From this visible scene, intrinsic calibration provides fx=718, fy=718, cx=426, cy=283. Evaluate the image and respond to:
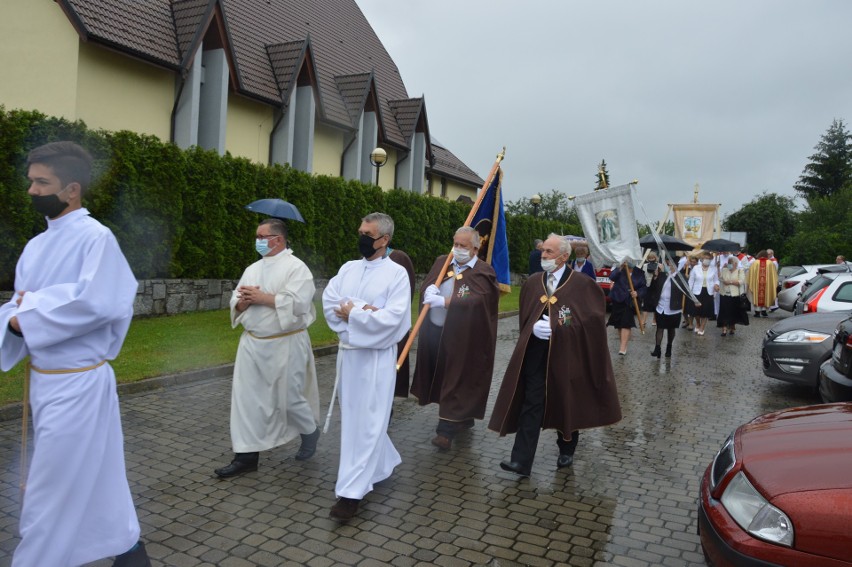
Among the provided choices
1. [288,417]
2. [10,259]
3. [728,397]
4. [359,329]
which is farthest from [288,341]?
[10,259]

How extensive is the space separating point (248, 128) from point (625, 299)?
1269 centimetres

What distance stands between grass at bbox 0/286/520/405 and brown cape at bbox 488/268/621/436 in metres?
4.74

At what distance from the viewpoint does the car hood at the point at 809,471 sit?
3.04 metres

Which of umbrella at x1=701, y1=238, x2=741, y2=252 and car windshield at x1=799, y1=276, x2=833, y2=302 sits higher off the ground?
umbrella at x1=701, y1=238, x2=741, y2=252

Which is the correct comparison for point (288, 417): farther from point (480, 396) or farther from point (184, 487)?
point (480, 396)

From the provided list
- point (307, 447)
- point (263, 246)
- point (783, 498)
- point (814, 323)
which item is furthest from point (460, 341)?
point (814, 323)

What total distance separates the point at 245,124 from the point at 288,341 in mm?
16202

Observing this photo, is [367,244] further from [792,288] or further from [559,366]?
[792,288]

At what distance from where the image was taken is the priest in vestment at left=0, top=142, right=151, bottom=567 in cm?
329

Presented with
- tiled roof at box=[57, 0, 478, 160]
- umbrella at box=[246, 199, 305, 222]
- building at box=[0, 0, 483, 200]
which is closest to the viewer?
umbrella at box=[246, 199, 305, 222]

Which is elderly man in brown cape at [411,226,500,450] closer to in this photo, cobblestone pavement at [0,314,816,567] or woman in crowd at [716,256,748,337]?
cobblestone pavement at [0,314,816,567]

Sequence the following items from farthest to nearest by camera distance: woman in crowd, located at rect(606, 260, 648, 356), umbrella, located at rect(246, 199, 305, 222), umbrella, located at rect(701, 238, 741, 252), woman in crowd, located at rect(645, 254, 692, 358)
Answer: umbrella, located at rect(701, 238, 741, 252), woman in crowd, located at rect(606, 260, 648, 356), woman in crowd, located at rect(645, 254, 692, 358), umbrella, located at rect(246, 199, 305, 222)

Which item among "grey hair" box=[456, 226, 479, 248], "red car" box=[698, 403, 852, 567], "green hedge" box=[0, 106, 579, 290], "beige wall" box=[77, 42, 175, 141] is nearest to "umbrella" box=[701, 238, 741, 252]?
"green hedge" box=[0, 106, 579, 290]

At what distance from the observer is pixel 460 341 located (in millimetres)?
6828
